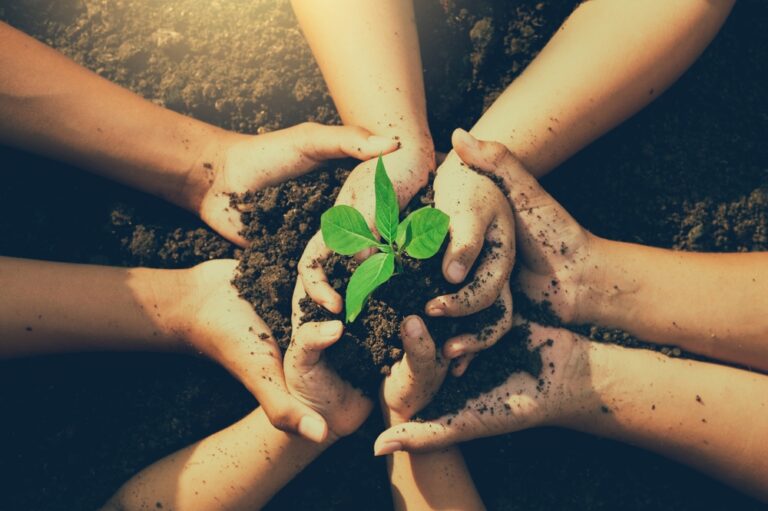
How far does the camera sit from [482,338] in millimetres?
1521

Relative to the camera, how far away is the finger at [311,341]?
1.42 m

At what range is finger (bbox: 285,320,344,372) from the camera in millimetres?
1420

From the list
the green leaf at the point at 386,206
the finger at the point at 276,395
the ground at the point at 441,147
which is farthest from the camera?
the ground at the point at 441,147

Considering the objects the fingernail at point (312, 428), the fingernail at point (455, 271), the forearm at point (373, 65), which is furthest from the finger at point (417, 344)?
the forearm at point (373, 65)

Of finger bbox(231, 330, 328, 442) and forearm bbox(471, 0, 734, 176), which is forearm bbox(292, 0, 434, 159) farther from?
finger bbox(231, 330, 328, 442)

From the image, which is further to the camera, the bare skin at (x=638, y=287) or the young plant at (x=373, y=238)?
the bare skin at (x=638, y=287)

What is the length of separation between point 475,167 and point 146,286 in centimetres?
90

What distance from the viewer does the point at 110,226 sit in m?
1.83

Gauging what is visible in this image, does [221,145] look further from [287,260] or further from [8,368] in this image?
[8,368]

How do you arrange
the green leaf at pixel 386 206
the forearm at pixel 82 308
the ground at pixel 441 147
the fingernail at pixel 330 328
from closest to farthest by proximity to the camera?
the green leaf at pixel 386 206, the fingernail at pixel 330 328, the forearm at pixel 82 308, the ground at pixel 441 147

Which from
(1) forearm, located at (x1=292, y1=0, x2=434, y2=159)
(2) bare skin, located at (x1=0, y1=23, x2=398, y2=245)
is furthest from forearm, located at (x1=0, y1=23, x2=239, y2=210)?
(1) forearm, located at (x1=292, y1=0, x2=434, y2=159)

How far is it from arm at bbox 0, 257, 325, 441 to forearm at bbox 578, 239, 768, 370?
2.63 ft

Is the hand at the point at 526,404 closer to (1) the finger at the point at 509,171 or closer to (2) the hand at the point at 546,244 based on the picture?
(2) the hand at the point at 546,244

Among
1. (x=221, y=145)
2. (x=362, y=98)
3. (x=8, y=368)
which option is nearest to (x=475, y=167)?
(x=362, y=98)
